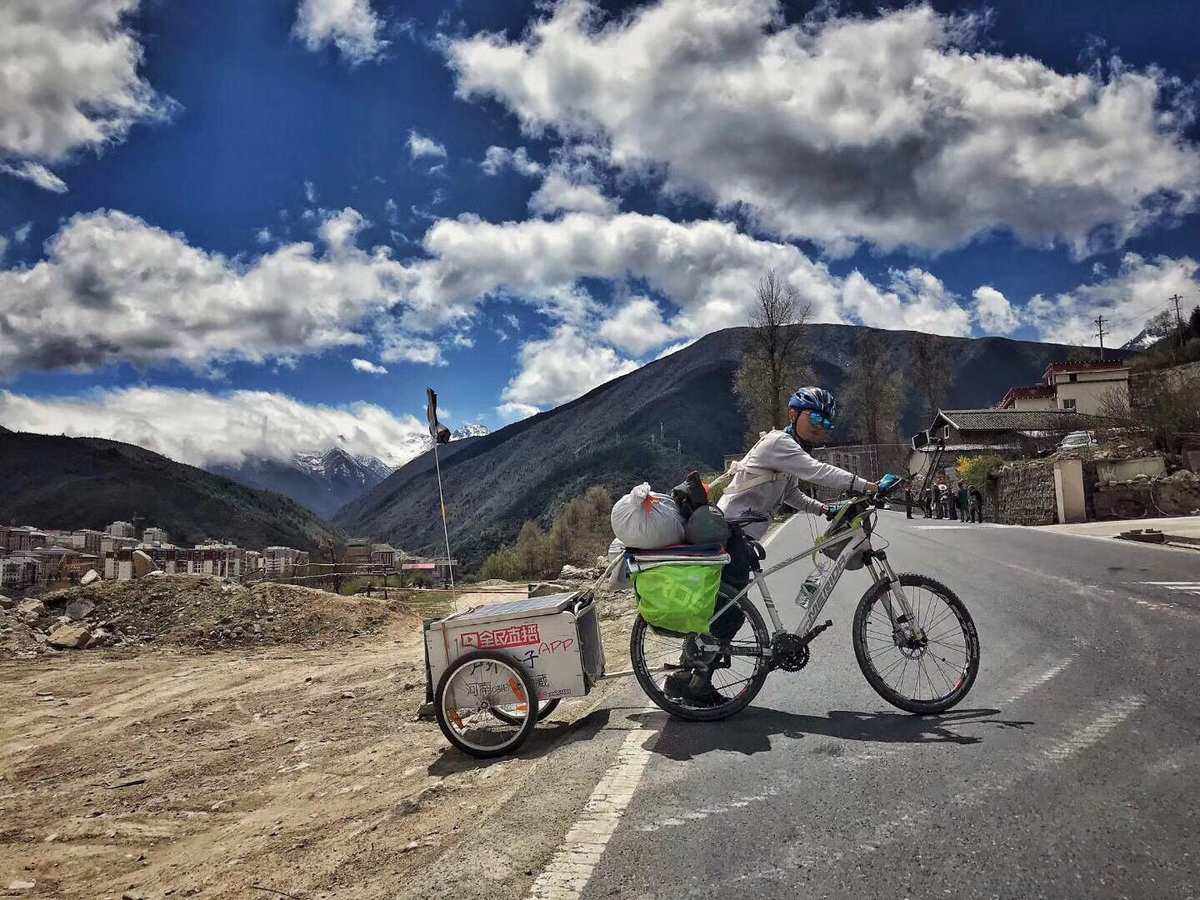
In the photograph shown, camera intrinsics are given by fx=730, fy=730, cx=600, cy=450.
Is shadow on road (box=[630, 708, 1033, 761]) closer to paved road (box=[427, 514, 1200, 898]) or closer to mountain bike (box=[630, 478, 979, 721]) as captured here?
paved road (box=[427, 514, 1200, 898])

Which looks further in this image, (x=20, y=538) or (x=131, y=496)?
(x=131, y=496)

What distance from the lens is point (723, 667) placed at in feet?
14.4

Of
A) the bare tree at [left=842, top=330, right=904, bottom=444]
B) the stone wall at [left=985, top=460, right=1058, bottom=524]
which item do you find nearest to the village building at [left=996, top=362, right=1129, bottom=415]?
the bare tree at [left=842, top=330, right=904, bottom=444]

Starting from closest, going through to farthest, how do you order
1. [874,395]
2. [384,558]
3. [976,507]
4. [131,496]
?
[976,507], [384,558], [874,395], [131,496]

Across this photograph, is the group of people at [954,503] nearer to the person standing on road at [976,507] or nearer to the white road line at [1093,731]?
the person standing on road at [976,507]

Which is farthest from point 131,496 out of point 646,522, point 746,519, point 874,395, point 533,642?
point 746,519

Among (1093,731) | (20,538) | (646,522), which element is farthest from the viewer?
(20,538)

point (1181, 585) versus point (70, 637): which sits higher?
point (1181, 585)

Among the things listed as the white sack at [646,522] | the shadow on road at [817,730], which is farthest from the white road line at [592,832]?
the white sack at [646,522]

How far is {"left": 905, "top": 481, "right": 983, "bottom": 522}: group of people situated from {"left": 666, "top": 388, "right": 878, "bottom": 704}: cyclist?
77.0 ft

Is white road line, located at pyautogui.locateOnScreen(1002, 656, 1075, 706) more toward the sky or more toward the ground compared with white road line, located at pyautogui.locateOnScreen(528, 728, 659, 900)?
more toward the ground

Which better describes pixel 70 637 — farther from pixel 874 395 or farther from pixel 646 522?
pixel 874 395

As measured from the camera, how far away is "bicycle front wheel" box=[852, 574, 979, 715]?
429 centimetres

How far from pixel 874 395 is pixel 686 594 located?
70758mm
